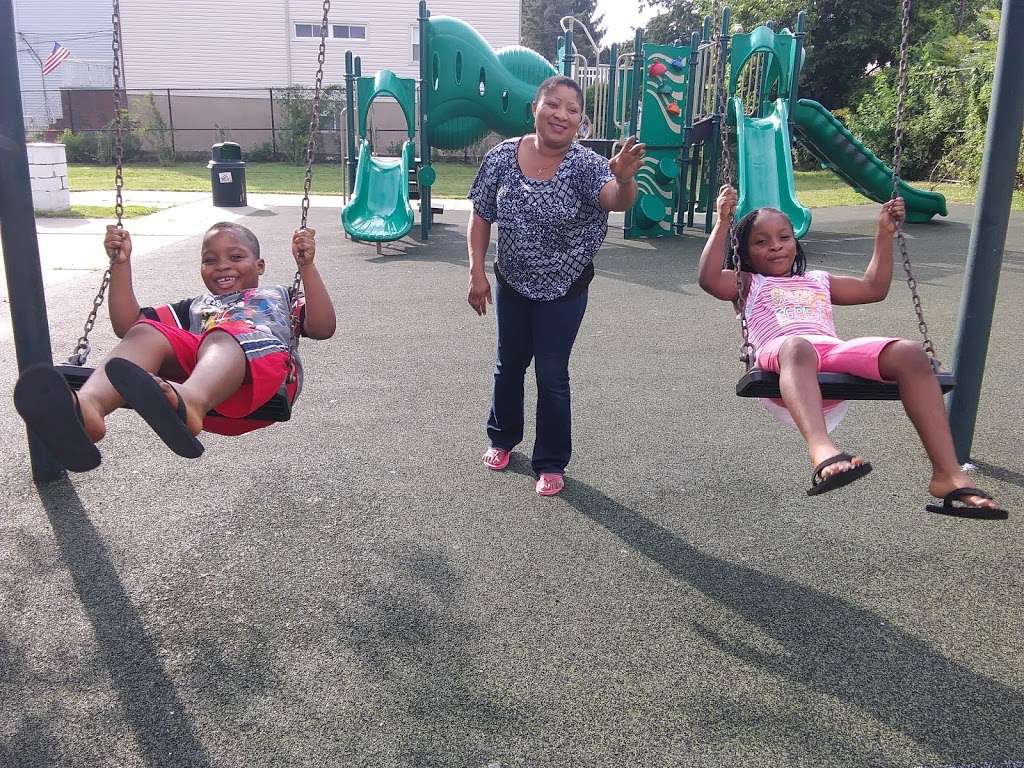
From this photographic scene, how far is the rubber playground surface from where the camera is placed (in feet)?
7.70

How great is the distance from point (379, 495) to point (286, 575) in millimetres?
792

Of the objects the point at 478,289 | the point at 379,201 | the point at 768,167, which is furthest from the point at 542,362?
the point at 379,201

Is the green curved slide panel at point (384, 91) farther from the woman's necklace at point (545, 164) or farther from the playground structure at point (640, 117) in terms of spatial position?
the woman's necklace at point (545, 164)

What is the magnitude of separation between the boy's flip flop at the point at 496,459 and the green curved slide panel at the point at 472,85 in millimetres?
8678

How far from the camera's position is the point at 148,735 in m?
2.32

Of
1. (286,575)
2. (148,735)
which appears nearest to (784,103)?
(286,575)

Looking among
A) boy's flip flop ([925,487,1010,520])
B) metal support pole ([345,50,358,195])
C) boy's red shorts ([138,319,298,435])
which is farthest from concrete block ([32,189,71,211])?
boy's flip flop ([925,487,1010,520])

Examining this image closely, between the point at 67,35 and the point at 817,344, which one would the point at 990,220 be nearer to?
the point at 817,344

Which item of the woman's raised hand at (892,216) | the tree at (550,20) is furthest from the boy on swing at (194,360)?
the tree at (550,20)

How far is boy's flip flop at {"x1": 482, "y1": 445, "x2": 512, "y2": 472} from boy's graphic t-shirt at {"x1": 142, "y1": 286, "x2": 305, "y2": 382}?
131 centimetres

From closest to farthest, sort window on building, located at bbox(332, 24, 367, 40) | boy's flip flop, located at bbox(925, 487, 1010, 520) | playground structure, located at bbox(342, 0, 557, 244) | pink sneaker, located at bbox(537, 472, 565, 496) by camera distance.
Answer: boy's flip flop, located at bbox(925, 487, 1010, 520)
pink sneaker, located at bbox(537, 472, 565, 496)
playground structure, located at bbox(342, 0, 557, 244)
window on building, located at bbox(332, 24, 367, 40)

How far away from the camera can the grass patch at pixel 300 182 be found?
60.7 feet

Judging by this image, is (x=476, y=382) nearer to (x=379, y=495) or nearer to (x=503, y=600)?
(x=379, y=495)

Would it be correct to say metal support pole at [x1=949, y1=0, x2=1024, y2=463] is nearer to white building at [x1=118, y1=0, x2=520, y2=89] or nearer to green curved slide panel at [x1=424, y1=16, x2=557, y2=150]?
green curved slide panel at [x1=424, y1=16, x2=557, y2=150]
